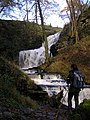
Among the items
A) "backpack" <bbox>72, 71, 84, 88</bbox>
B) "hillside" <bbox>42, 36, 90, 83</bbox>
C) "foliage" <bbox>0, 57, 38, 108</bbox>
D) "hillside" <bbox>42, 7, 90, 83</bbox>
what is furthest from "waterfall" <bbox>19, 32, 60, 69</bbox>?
"backpack" <bbox>72, 71, 84, 88</bbox>

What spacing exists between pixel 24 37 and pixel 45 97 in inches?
1083

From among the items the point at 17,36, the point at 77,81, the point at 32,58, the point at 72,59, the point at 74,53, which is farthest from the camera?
the point at 17,36

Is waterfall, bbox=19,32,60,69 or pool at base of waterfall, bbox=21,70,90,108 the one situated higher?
waterfall, bbox=19,32,60,69

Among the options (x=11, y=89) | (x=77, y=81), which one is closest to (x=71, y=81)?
(x=77, y=81)

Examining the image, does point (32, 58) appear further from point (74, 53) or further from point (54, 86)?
point (54, 86)

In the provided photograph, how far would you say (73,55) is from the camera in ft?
101

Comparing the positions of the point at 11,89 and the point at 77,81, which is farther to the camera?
the point at 11,89

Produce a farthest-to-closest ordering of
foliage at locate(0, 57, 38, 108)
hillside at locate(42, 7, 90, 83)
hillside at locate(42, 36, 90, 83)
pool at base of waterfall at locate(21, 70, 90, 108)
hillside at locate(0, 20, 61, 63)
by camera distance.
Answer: hillside at locate(0, 20, 61, 63), hillside at locate(42, 7, 90, 83), hillside at locate(42, 36, 90, 83), pool at base of waterfall at locate(21, 70, 90, 108), foliage at locate(0, 57, 38, 108)

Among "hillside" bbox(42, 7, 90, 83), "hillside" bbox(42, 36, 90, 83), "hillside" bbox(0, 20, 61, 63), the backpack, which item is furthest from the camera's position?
"hillside" bbox(0, 20, 61, 63)

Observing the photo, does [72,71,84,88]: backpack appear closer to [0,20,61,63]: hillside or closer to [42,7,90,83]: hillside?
[42,7,90,83]: hillside

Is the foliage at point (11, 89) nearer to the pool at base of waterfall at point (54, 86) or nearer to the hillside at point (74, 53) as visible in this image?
the pool at base of waterfall at point (54, 86)

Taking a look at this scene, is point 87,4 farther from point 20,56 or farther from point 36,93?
point 36,93

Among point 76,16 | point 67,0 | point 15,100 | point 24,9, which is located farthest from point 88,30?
point 15,100

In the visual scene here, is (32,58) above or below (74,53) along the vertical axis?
below
